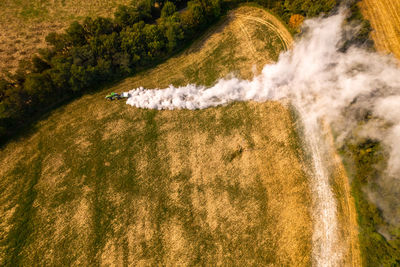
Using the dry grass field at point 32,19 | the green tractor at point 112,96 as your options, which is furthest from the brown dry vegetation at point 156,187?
the dry grass field at point 32,19

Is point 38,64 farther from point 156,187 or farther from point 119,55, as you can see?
point 156,187

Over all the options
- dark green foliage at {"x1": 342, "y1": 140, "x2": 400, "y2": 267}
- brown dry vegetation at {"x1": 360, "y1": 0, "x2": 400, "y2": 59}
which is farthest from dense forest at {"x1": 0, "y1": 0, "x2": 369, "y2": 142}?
dark green foliage at {"x1": 342, "y1": 140, "x2": 400, "y2": 267}

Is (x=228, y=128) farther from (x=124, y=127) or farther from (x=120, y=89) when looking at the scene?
(x=120, y=89)

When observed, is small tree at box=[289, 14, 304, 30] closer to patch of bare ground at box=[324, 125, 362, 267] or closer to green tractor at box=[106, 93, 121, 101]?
patch of bare ground at box=[324, 125, 362, 267]

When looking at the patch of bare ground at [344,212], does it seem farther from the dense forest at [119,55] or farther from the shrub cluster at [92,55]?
the shrub cluster at [92,55]

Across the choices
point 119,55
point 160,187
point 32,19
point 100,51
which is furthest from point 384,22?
point 32,19
